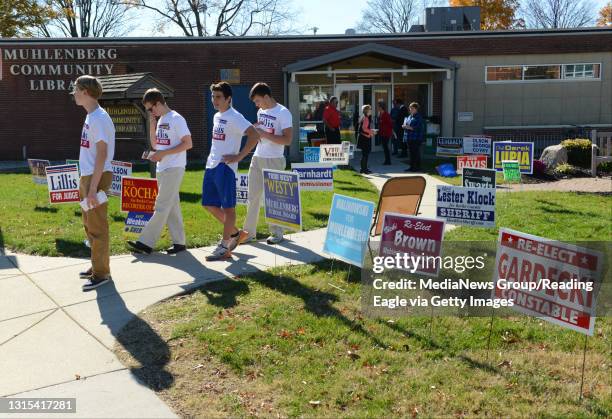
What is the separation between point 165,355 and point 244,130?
3034 mm

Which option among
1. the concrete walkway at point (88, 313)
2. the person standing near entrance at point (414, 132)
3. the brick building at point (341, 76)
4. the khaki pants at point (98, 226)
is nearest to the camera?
the concrete walkway at point (88, 313)

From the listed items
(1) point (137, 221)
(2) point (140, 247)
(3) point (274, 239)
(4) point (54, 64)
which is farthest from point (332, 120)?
(4) point (54, 64)

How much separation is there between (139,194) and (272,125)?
76.4 inches

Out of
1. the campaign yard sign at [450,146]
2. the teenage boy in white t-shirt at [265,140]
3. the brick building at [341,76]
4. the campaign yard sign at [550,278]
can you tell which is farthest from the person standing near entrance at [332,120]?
the campaign yard sign at [550,278]

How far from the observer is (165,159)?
290 inches

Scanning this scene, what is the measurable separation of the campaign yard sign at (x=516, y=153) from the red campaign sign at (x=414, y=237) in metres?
7.50

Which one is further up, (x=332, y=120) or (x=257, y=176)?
(x=332, y=120)

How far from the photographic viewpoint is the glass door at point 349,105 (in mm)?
23234

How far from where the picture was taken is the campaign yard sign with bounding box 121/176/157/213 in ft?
26.9

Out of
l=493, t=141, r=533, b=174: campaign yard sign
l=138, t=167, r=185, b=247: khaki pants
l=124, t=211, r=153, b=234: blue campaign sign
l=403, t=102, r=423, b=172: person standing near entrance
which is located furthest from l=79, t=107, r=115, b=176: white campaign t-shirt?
l=403, t=102, r=423, b=172: person standing near entrance

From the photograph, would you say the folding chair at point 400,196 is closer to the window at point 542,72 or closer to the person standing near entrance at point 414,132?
the person standing near entrance at point 414,132

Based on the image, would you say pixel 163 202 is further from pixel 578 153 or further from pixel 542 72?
pixel 542 72

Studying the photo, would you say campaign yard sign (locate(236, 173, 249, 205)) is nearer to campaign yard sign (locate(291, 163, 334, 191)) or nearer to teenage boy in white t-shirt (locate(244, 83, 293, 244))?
teenage boy in white t-shirt (locate(244, 83, 293, 244))

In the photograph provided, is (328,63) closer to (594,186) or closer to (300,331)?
(594,186)
